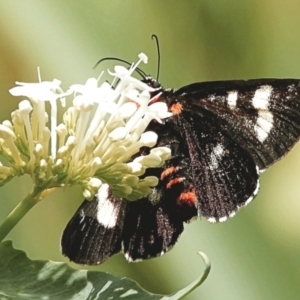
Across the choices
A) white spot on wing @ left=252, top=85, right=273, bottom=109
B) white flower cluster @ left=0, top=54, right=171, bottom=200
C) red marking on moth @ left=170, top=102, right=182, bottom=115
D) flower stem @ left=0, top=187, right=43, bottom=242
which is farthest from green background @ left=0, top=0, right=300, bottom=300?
flower stem @ left=0, top=187, right=43, bottom=242

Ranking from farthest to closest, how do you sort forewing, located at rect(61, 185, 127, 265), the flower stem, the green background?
the green background < forewing, located at rect(61, 185, 127, 265) < the flower stem

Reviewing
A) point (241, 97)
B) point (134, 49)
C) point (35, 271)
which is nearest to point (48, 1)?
point (134, 49)

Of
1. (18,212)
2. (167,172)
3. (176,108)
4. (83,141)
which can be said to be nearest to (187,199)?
(167,172)

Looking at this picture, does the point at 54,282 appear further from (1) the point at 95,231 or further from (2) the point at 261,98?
(2) the point at 261,98

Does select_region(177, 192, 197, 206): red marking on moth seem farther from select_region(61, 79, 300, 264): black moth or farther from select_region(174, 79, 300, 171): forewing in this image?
select_region(174, 79, 300, 171): forewing

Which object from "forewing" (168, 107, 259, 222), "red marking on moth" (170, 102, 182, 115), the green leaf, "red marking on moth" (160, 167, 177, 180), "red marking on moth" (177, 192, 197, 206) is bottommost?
the green leaf

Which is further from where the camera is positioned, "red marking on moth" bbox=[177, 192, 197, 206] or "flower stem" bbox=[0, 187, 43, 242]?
"red marking on moth" bbox=[177, 192, 197, 206]

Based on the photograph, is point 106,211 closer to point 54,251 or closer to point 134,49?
point 54,251

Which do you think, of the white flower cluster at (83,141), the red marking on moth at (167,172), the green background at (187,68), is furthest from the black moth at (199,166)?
the green background at (187,68)
